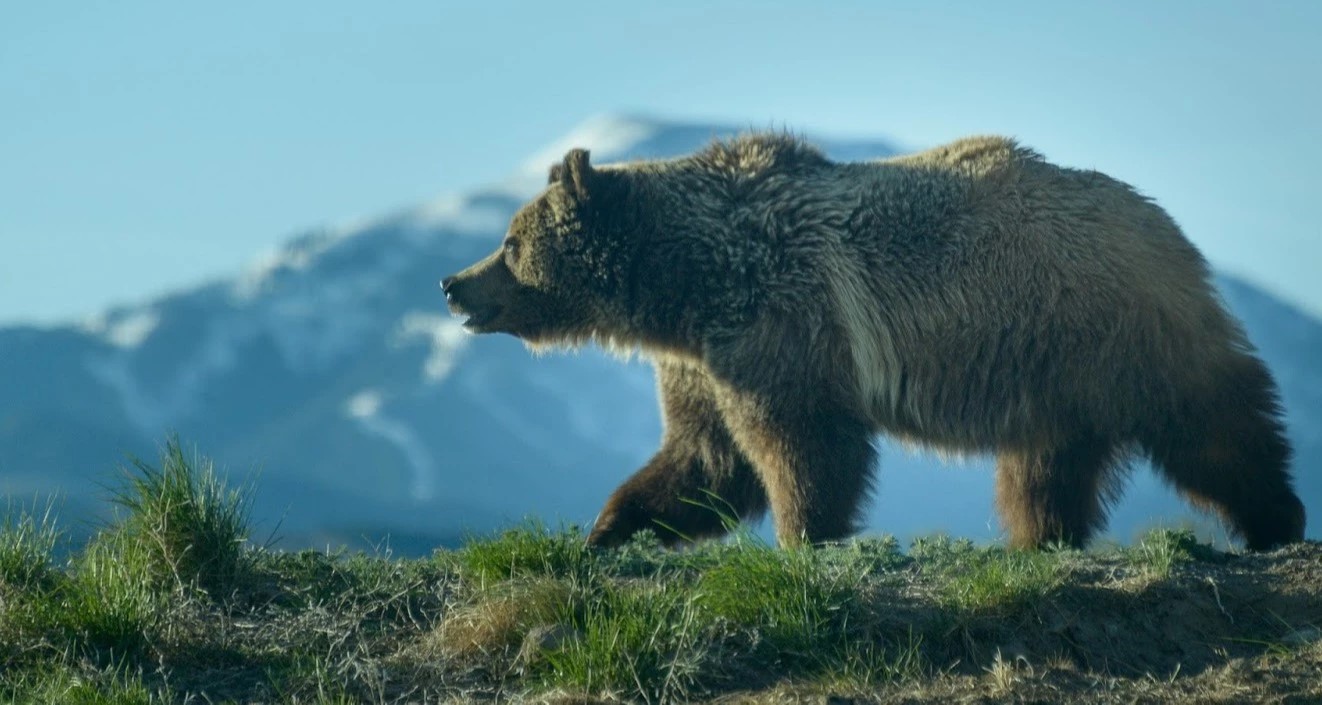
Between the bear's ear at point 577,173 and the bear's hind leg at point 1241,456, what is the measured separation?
2830 millimetres

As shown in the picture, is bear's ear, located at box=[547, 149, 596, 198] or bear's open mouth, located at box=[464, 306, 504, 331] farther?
bear's open mouth, located at box=[464, 306, 504, 331]

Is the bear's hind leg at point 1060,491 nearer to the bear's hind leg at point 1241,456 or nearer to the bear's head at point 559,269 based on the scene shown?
the bear's hind leg at point 1241,456

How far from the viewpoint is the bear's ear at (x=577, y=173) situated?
7.41 metres

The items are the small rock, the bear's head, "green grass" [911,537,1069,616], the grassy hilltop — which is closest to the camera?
the grassy hilltop

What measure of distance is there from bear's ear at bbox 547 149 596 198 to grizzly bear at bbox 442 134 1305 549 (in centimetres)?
1

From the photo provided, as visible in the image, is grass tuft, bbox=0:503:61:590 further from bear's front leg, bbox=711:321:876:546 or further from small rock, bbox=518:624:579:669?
bear's front leg, bbox=711:321:876:546

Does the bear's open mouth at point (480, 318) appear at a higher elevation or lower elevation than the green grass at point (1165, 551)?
higher

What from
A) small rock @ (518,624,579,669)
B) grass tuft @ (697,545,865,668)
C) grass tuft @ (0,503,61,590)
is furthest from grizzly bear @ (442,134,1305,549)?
grass tuft @ (0,503,61,590)

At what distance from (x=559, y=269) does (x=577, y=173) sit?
492mm

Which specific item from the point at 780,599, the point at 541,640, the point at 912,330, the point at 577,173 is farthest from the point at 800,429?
the point at 541,640

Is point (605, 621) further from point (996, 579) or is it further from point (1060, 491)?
point (1060, 491)

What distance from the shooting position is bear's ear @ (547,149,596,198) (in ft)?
24.3

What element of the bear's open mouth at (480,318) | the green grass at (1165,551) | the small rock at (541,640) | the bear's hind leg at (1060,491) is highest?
the bear's open mouth at (480,318)

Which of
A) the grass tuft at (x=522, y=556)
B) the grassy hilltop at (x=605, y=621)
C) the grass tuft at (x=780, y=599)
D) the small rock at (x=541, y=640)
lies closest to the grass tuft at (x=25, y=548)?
the grassy hilltop at (x=605, y=621)
